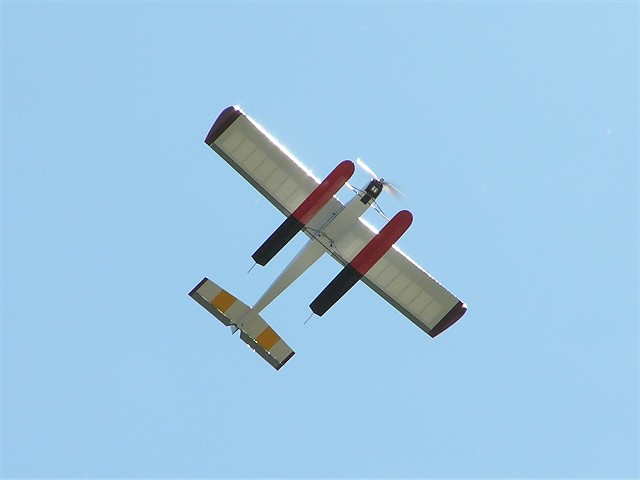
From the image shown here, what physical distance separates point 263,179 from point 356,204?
3.60 meters

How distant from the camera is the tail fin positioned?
4091cm

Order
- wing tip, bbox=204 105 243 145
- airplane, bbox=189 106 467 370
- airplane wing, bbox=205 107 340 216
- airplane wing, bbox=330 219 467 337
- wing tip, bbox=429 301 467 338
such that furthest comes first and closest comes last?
wing tip, bbox=429 301 467 338 → airplane wing, bbox=330 219 467 337 → airplane wing, bbox=205 107 340 216 → wing tip, bbox=204 105 243 145 → airplane, bbox=189 106 467 370

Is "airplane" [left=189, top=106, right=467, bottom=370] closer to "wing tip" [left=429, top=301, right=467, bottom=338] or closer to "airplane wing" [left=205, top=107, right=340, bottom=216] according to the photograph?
"airplane wing" [left=205, top=107, right=340, bottom=216]

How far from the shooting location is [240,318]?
41.0 meters

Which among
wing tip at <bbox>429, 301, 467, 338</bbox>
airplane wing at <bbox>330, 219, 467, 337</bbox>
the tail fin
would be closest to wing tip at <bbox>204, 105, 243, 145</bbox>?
the tail fin

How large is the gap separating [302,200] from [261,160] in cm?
207

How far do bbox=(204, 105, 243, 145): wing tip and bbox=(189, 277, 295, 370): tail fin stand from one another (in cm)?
523

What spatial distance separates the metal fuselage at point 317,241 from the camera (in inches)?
1601

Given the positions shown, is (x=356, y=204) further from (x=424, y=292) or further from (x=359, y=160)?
(x=424, y=292)

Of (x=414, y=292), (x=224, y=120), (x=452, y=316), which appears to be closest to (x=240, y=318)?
(x=414, y=292)

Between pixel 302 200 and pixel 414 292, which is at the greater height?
pixel 414 292

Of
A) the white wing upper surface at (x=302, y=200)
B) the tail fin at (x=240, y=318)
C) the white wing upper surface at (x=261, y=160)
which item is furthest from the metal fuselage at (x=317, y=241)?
the white wing upper surface at (x=261, y=160)

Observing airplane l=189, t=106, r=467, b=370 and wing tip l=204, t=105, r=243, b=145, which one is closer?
airplane l=189, t=106, r=467, b=370

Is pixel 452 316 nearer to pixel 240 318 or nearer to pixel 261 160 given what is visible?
pixel 240 318
